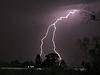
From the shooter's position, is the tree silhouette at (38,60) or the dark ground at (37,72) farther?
the tree silhouette at (38,60)

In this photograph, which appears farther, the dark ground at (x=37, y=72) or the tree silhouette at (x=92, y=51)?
the tree silhouette at (x=92, y=51)

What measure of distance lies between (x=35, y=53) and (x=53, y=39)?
0.86 ft

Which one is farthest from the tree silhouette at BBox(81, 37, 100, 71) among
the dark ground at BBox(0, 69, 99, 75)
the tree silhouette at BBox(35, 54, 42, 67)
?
the tree silhouette at BBox(35, 54, 42, 67)

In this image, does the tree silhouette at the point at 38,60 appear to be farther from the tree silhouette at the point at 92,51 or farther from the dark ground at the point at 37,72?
the tree silhouette at the point at 92,51

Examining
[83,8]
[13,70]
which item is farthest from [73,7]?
[13,70]

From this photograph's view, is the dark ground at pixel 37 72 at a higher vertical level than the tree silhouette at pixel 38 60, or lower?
lower

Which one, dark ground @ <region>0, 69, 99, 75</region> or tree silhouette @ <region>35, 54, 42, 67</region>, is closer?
dark ground @ <region>0, 69, 99, 75</region>

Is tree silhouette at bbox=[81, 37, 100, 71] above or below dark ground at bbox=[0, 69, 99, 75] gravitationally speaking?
above

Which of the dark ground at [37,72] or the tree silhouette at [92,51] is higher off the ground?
the tree silhouette at [92,51]

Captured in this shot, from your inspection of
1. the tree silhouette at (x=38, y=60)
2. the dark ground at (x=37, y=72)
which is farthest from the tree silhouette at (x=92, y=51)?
the tree silhouette at (x=38, y=60)

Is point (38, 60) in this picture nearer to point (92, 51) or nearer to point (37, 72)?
point (37, 72)

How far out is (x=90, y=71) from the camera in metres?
2.79

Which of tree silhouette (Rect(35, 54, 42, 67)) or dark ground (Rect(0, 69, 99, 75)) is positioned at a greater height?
tree silhouette (Rect(35, 54, 42, 67))

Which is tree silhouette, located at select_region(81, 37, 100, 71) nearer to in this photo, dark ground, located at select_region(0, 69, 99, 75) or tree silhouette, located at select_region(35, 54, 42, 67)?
dark ground, located at select_region(0, 69, 99, 75)
